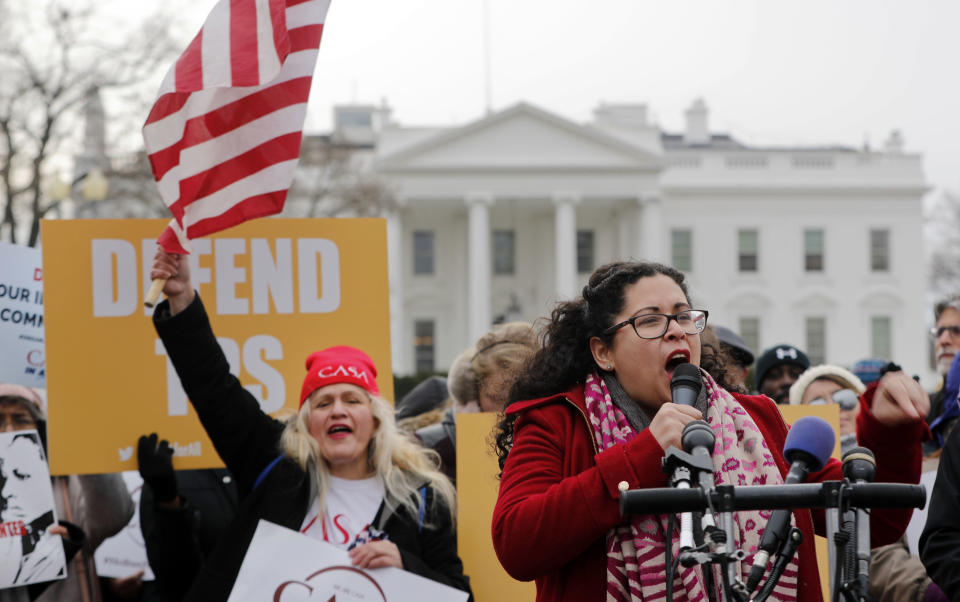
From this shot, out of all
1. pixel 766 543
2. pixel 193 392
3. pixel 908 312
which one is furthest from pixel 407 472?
pixel 908 312

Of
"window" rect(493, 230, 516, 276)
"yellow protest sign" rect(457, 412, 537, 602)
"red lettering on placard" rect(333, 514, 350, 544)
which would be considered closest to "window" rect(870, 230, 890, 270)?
"window" rect(493, 230, 516, 276)

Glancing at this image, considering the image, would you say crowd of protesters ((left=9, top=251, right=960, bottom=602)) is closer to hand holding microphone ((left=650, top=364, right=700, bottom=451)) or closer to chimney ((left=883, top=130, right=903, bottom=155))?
hand holding microphone ((left=650, top=364, right=700, bottom=451))

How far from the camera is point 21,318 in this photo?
13.6 ft

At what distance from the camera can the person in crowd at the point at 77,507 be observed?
12.7 feet

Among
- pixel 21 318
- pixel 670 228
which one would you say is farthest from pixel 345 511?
pixel 670 228

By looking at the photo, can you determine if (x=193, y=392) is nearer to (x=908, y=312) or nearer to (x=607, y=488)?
(x=607, y=488)

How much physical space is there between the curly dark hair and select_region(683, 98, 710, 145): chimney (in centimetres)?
5978

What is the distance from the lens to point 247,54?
335 centimetres

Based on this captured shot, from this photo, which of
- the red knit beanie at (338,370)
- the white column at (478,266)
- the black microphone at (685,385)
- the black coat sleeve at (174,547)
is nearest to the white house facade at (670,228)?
the white column at (478,266)

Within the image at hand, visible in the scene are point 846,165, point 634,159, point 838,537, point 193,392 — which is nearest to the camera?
point 838,537

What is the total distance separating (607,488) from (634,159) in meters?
48.8

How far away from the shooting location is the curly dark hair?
8.14 feet

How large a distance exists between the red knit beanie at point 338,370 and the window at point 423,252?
4810cm

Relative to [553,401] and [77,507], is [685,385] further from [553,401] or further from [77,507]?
[77,507]
